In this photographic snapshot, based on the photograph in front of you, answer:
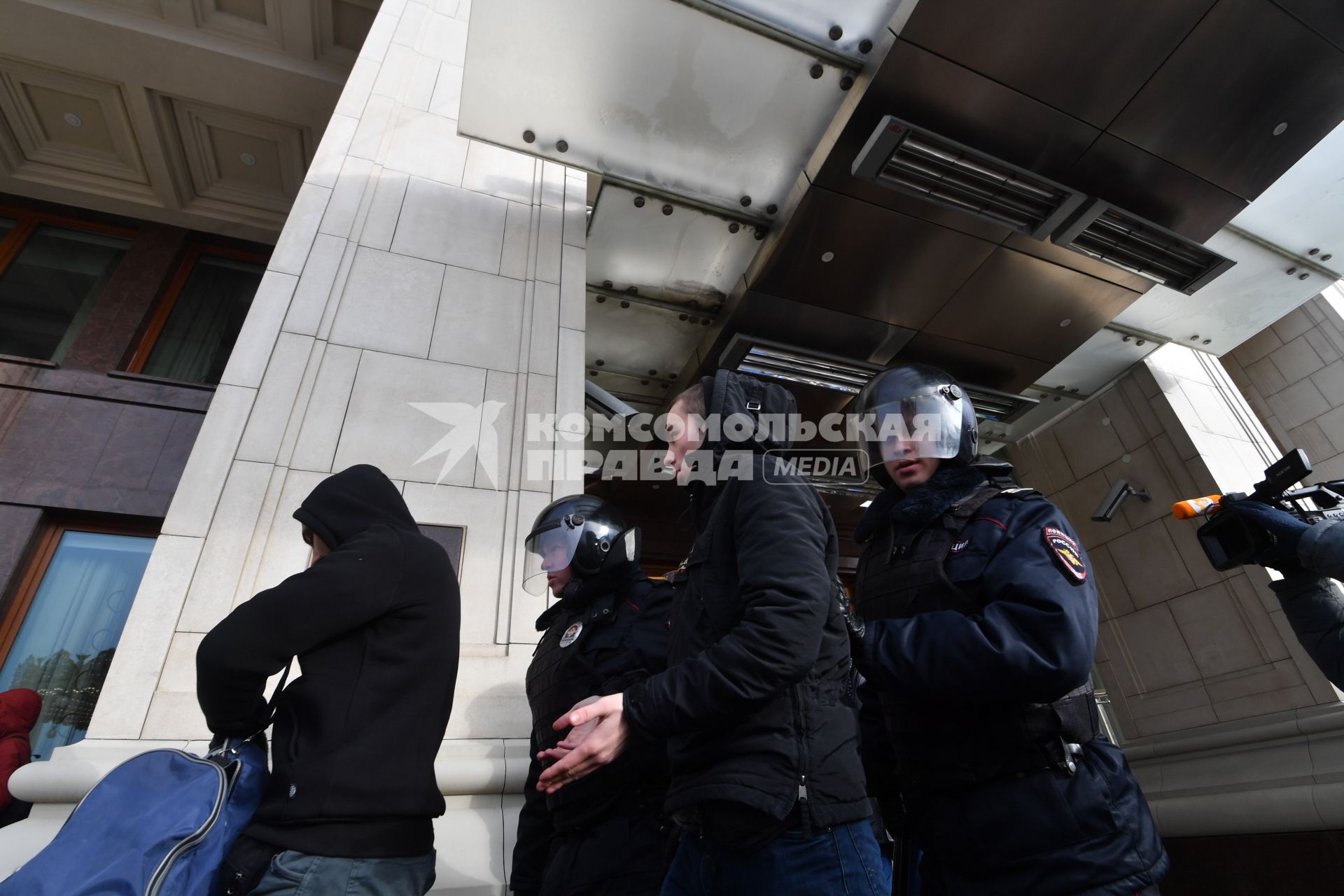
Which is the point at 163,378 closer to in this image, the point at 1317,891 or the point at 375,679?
the point at 375,679

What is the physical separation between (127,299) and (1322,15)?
9.10 meters

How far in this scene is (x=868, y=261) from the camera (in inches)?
192

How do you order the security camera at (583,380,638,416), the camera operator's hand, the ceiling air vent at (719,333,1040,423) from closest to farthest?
the camera operator's hand
the security camera at (583,380,638,416)
the ceiling air vent at (719,333,1040,423)

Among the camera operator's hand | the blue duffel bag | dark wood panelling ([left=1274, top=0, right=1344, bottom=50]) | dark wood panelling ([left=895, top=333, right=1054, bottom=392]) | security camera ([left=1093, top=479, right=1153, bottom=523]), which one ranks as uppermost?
dark wood panelling ([left=1274, top=0, right=1344, bottom=50])

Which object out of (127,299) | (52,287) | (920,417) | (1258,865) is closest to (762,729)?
(920,417)

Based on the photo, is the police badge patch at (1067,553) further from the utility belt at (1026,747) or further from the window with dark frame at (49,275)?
the window with dark frame at (49,275)

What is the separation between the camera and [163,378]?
564 centimetres

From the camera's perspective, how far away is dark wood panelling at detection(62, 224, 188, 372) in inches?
224

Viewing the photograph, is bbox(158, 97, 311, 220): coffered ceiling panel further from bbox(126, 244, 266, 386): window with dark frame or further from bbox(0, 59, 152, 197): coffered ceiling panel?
bbox(126, 244, 266, 386): window with dark frame

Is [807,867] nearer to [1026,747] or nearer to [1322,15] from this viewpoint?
[1026,747]

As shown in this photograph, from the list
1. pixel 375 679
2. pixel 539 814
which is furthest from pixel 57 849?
pixel 539 814

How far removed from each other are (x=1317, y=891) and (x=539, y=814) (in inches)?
178

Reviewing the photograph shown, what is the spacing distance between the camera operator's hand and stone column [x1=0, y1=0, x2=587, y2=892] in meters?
3.05

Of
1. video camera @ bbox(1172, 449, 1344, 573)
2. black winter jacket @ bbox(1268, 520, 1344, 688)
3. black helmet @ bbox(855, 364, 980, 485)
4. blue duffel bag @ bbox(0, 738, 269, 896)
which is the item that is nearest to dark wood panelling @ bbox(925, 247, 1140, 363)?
video camera @ bbox(1172, 449, 1344, 573)
